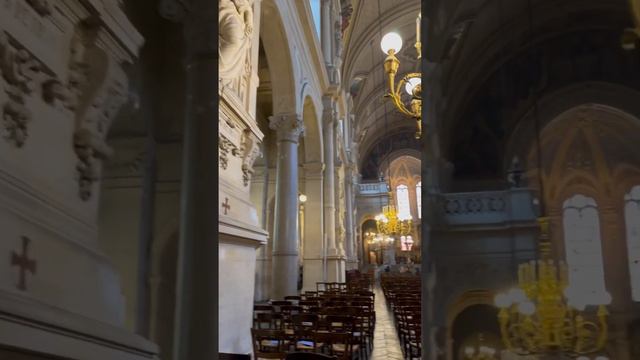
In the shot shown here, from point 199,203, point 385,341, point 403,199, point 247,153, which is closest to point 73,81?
point 199,203

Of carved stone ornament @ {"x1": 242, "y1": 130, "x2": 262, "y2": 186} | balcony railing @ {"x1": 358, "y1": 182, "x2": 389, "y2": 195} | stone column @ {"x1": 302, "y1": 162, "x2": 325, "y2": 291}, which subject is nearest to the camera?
carved stone ornament @ {"x1": 242, "y1": 130, "x2": 262, "y2": 186}

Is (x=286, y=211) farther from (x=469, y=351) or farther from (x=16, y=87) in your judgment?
(x=16, y=87)

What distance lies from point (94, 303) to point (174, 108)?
3.34 ft

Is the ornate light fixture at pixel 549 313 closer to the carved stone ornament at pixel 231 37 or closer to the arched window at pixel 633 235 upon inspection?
the arched window at pixel 633 235

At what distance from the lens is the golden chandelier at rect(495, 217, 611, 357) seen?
1.97 metres

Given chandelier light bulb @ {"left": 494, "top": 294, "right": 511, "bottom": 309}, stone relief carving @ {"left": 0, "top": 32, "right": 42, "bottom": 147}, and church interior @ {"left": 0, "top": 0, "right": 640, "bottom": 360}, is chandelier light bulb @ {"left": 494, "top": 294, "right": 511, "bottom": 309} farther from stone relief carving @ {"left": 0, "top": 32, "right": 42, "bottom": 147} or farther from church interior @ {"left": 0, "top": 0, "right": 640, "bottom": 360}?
stone relief carving @ {"left": 0, "top": 32, "right": 42, "bottom": 147}

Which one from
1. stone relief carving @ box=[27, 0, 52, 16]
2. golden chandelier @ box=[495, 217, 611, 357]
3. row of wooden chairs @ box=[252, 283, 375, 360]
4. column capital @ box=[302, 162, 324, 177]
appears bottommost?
row of wooden chairs @ box=[252, 283, 375, 360]

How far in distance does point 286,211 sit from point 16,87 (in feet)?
29.0

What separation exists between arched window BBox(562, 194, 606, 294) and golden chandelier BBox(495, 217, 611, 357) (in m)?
0.04

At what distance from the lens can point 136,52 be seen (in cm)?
201

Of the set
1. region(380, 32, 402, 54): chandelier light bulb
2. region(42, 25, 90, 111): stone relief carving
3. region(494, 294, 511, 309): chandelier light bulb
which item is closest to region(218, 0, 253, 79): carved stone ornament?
region(42, 25, 90, 111): stone relief carving

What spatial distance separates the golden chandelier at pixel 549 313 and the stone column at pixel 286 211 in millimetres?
8140

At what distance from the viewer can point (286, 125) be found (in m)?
10.1

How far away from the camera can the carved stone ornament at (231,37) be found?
4590 millimetres
